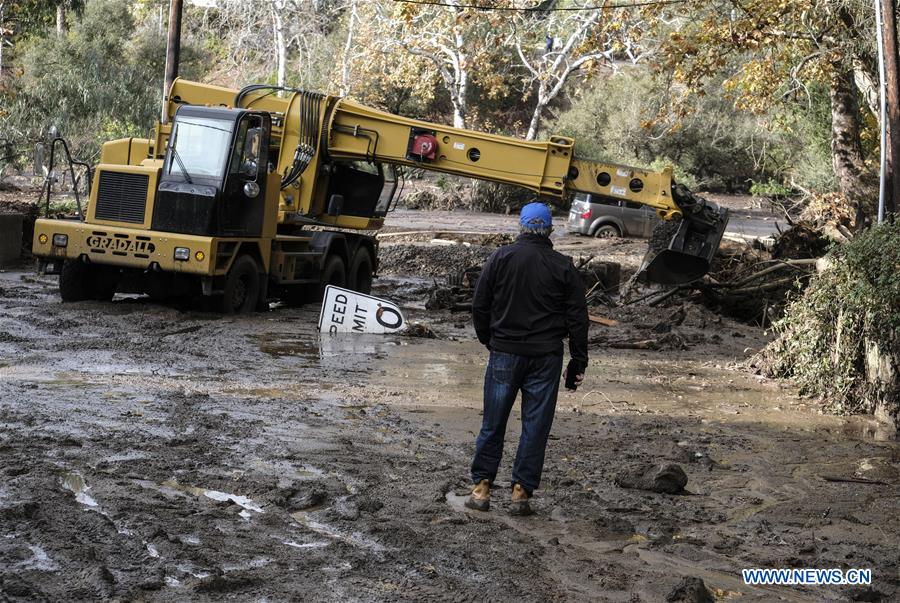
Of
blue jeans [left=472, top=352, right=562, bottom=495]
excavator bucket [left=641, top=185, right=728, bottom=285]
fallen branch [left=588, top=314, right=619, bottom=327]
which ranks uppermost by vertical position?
excavator bucket [left=641, top=185, right=728, bottom=285]

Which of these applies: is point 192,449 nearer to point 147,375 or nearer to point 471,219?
point 147,375

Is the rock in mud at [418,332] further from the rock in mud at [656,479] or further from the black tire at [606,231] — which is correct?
the black tire at [606,231]

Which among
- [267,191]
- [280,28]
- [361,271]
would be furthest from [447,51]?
[267,191]

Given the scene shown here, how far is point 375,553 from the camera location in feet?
20.1

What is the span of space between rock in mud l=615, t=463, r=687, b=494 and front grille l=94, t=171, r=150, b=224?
998 cm

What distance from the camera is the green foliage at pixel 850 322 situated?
11.2 metres

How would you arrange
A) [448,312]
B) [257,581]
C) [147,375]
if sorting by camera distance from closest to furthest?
[257,581] → [147,375] → [448,312]

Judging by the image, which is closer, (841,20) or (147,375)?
(147,375)

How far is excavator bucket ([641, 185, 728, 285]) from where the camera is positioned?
1745 centimetres

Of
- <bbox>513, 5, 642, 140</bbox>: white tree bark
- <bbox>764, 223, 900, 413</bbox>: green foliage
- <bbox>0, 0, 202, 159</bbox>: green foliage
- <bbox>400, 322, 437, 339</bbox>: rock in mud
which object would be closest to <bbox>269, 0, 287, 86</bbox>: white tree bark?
<bbox>0, 0, 202, 159</bbox>: green foliage

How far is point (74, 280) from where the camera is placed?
55.3ft

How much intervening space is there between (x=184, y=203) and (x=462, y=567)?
11.0 metres

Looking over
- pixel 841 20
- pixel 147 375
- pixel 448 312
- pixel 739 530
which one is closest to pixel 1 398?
pixel 147 375

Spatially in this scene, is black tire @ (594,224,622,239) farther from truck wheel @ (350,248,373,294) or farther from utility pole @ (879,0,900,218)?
utility pole @ (879,0,900,218)
